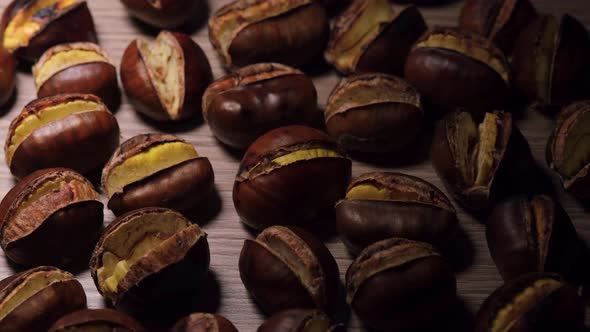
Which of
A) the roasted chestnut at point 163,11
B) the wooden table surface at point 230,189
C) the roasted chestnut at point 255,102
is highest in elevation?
the roasted chestnut at point 163,11

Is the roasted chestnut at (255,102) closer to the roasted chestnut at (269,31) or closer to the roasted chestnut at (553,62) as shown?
the roasted chestnut at (269,31)

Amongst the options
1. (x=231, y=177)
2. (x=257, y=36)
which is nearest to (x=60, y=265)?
(x=231, y=177)

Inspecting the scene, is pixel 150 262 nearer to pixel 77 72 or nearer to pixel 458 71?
pixel 77 72

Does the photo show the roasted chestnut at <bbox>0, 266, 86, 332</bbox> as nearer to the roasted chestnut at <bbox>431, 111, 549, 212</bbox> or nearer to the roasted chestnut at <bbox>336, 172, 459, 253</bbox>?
the roasted chestnut at <bbox>336, 172, 459, 253</bbox>

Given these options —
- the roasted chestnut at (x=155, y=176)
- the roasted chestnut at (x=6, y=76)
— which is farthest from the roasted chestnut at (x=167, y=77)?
the roasted chestnut at (x=6, y=76)

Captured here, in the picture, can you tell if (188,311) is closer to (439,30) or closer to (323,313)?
(323,313)

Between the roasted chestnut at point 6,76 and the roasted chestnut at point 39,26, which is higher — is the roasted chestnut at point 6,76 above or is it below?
below
